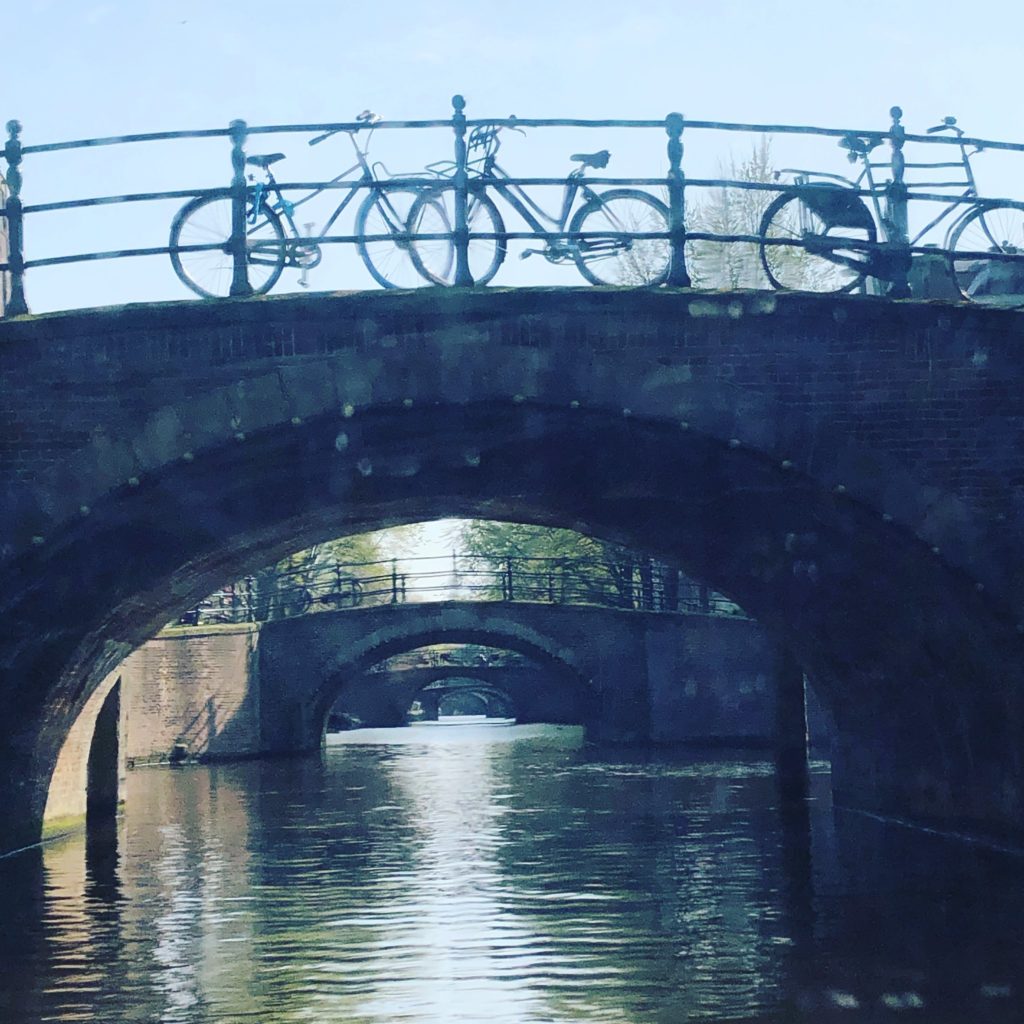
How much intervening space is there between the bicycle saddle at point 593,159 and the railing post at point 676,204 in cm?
149

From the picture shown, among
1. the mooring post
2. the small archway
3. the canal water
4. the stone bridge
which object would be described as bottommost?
the canal water

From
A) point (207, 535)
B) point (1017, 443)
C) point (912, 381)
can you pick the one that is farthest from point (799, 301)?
point (207, 535)

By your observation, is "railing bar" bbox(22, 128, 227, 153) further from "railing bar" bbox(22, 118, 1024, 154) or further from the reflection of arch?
the reflection of arch

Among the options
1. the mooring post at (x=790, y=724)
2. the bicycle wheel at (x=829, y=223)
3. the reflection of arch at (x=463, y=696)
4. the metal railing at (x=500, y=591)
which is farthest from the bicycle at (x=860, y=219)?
the reflection of arch at (x=463, y=696)

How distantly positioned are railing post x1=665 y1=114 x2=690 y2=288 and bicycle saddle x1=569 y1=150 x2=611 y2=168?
149 centimetres

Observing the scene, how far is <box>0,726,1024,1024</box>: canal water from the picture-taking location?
7.91 meters

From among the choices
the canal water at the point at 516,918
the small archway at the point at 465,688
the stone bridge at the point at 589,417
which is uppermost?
the stone bridge at the point at 589,417

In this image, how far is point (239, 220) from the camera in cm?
1181

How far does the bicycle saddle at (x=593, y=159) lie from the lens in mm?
13234

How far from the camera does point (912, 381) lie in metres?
11.9

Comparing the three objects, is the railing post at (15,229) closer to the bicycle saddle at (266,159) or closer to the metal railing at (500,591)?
the bicycle saddle at (266,159)

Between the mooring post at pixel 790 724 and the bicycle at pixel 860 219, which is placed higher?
the bicycle at pixel 860 219

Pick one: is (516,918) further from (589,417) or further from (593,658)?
(593,658)

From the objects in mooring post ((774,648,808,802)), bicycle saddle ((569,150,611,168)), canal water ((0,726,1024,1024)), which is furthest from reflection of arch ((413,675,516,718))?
bicycle saddle ((569,150,611,168))
